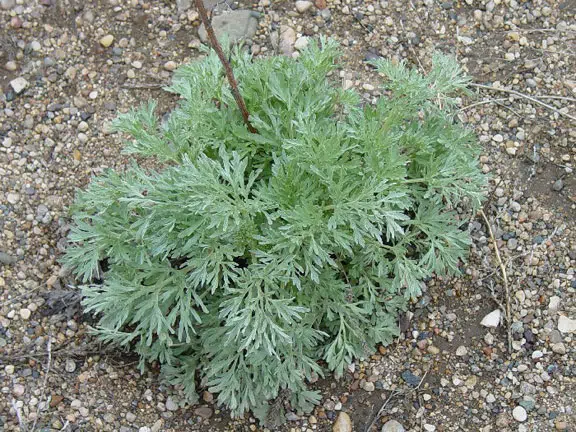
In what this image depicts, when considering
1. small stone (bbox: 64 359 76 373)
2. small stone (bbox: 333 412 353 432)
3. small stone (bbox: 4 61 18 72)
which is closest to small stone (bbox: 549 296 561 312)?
small stone (bbox: 333 412 353 432)

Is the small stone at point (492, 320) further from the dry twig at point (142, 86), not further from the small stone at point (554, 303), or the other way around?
the dry twig at point (142, 86)

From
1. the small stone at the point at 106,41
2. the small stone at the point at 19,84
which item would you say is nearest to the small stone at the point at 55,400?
the small stone at the point at 19,84

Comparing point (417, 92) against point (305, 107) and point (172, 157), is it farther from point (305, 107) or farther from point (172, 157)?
point (172, 157)

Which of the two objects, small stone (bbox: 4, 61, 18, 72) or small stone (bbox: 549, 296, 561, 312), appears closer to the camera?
small stone (bbox: 549, 296, 561, 312)

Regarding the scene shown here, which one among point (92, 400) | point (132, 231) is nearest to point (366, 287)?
point (132, 231)

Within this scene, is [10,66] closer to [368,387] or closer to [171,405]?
[171,405]

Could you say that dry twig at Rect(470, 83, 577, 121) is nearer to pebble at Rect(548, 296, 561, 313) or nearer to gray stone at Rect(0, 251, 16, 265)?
pebble at Rect(548, 296, 561, 313)
